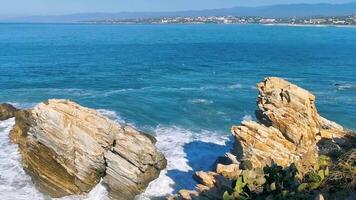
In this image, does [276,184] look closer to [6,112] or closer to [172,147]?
[172,147]

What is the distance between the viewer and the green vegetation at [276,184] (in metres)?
16.2

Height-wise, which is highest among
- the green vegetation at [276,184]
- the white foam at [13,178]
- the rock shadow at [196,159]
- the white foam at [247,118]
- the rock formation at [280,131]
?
the green vegetation at [276,184]

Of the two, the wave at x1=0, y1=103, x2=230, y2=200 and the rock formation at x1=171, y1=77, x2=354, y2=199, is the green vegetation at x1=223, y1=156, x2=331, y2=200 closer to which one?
the rock formation at x1=171, y1=77, x2=354, y2=199

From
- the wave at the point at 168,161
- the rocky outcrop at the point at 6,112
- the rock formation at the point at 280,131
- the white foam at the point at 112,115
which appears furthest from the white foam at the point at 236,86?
Answer: the rocky outcrop at the point at 6,112

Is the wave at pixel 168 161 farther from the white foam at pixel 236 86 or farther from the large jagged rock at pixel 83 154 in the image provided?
the white foam at pixel 236 86

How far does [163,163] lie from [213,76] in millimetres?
42369

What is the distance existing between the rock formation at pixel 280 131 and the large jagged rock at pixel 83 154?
5.04m

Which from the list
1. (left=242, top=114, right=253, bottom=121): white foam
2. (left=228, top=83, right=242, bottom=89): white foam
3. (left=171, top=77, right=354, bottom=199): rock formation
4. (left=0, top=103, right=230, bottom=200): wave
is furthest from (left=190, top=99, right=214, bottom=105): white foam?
(left=171, top=77, right=354, bottom=199): rock formation

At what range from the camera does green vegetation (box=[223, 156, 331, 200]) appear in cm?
1616

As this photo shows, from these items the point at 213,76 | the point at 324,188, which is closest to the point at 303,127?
the point at 324,188

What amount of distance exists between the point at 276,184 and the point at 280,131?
14.1 meters

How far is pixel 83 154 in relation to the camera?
30062 millimetres

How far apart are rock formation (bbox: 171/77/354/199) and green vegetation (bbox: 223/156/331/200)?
8131 mm

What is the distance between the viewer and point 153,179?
3119 centimetres
